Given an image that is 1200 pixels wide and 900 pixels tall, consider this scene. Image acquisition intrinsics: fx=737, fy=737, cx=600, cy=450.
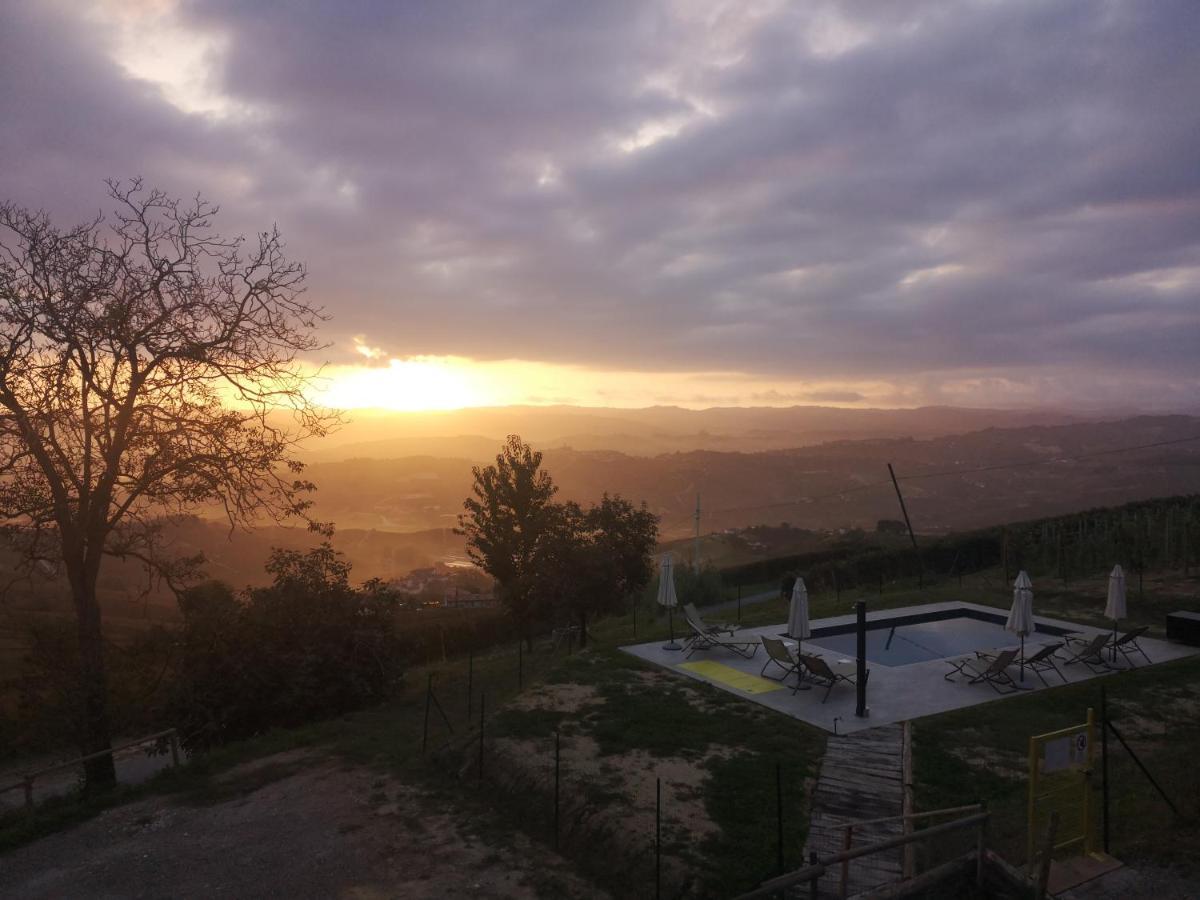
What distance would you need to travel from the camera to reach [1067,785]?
6434 mm

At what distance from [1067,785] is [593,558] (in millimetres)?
14623

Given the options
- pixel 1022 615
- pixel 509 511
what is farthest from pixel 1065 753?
pixel 509 511

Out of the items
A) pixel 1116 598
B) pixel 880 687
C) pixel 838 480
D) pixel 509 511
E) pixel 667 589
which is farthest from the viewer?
pixel 838 480

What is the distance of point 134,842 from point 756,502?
393ft

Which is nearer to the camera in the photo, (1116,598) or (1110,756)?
(1110,756)

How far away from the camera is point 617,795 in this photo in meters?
8.55

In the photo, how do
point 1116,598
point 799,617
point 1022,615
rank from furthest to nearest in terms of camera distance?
point 1116,598
point 1022,615
point 799,617

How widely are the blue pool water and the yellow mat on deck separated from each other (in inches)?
113

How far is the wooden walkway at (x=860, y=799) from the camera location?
22.6 feet

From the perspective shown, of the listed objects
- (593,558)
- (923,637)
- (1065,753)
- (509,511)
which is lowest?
(923,637)

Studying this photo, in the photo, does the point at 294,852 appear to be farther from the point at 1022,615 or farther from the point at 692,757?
the point at 1022,615

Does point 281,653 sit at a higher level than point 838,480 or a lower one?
higher

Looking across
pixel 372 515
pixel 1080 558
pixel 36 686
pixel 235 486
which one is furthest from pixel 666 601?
pixel 372 515

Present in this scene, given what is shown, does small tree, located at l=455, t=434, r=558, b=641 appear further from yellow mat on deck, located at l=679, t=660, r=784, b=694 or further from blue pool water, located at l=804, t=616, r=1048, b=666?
yellow mat on deck, located at l=679, t=660, r=784, b=694
